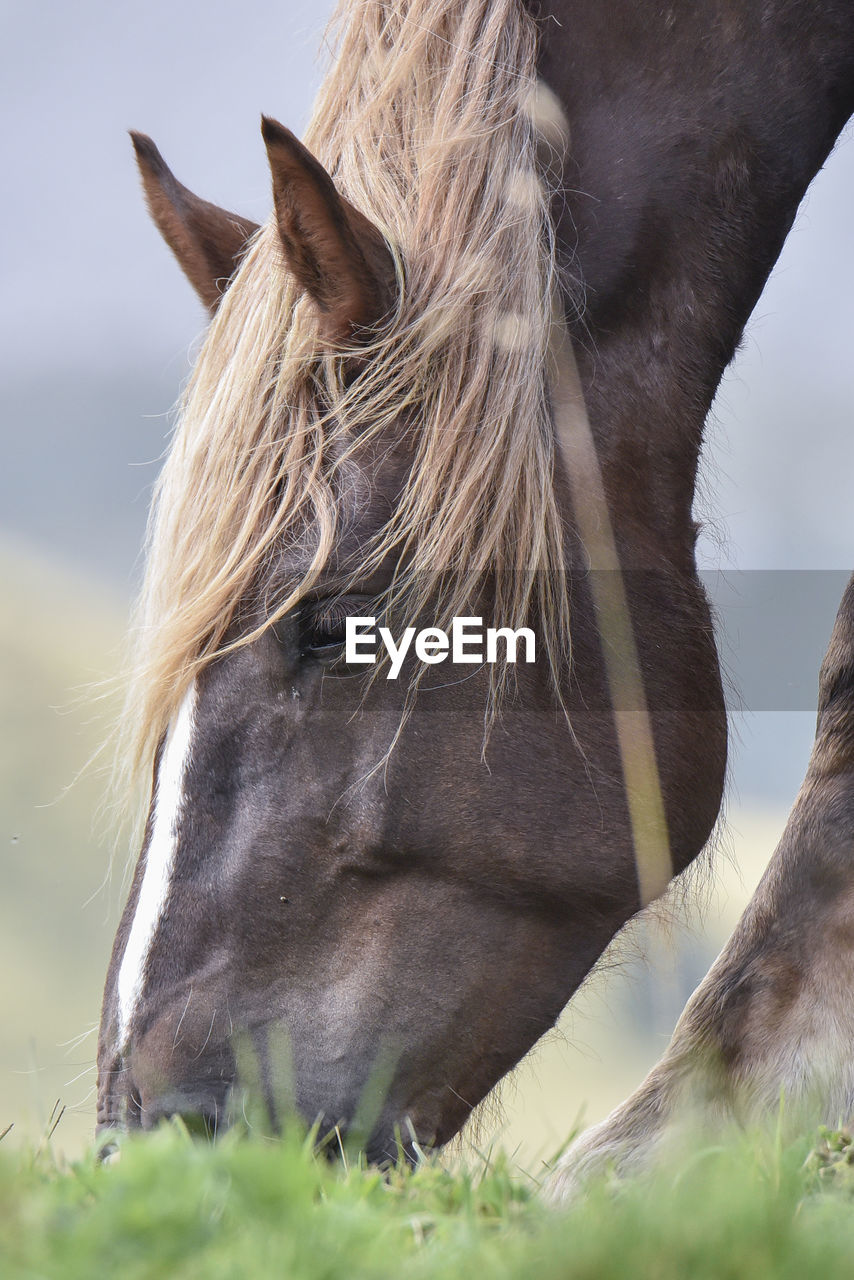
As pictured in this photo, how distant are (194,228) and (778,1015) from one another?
1760 mm

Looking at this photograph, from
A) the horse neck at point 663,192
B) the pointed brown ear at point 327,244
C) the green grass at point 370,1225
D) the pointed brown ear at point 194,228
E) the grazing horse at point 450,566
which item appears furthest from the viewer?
the pointed brown ear at point 194,228

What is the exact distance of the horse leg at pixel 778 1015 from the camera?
169 centimetres

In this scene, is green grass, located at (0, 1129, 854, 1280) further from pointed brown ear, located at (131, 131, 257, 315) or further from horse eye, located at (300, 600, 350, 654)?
pointed brown ear, located at (131, 131, 257, 315)

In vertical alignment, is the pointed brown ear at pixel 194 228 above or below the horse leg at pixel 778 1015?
above

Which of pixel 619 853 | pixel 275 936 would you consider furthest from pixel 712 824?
pixel 275 936

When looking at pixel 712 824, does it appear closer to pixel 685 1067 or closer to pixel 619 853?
pixel 619 853

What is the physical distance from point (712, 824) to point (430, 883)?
603 millimetres

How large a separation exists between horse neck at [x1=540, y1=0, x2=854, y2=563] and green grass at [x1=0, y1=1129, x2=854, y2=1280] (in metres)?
1.32

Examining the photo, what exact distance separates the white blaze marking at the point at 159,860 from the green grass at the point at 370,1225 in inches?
30.3

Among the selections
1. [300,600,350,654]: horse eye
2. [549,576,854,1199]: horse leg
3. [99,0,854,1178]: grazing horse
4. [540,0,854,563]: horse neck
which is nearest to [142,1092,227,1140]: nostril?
[99,0,854,1178]: grazing horse

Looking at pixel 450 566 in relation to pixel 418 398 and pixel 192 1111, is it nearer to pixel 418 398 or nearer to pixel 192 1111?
pixel 418 398

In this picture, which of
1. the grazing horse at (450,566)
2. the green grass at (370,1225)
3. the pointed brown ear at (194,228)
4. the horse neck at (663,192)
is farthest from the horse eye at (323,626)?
the green grass at (370,1225)

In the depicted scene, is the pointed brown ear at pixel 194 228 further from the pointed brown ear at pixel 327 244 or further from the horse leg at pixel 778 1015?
the horse leg at pixel 778 1015

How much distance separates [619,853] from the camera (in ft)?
6.48
